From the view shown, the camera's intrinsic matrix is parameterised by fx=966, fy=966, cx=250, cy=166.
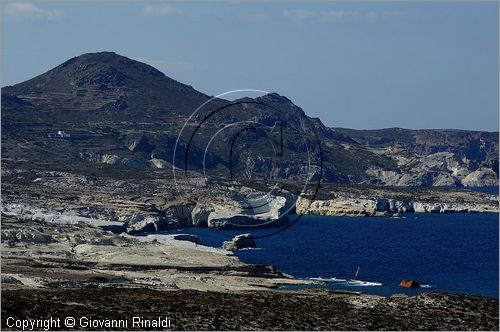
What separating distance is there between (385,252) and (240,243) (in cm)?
1784

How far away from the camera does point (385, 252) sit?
119m

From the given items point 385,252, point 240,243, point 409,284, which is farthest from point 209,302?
point 385,252

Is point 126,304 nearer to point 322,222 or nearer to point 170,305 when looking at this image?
point 170,305

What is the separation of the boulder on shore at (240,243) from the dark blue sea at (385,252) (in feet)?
4.31

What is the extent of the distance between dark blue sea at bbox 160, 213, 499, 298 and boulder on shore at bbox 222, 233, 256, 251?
1.31m

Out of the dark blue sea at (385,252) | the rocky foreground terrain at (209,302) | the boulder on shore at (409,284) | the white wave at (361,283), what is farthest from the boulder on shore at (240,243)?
the boulder on shore at (409,284)

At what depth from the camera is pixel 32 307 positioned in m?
40.5

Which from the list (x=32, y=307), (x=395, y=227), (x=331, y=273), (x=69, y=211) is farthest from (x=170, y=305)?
(x=395, y=227)

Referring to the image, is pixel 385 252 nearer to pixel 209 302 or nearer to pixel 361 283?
pixel 361 283

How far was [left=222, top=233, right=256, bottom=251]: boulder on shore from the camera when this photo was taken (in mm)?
116363

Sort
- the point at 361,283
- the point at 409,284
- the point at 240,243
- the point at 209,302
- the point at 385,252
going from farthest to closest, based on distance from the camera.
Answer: the point at 385,252
the point at 240,243
the point at 361,283
the point at 409,284
the point at 209,302

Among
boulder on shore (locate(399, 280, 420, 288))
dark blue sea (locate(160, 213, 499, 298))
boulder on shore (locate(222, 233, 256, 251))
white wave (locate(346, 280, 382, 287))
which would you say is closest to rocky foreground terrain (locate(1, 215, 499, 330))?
white wave (locate(346, 280, 382, 287))

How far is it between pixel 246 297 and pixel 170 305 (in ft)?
26.9

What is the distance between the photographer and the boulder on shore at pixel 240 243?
4581 inches
